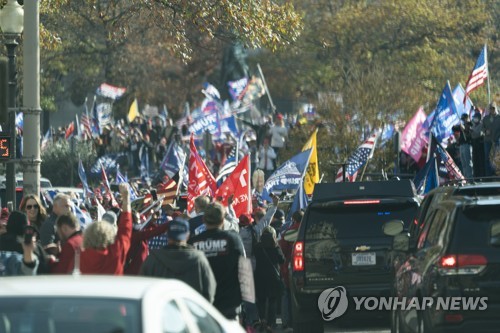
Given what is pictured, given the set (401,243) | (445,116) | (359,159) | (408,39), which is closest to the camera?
(401,243)

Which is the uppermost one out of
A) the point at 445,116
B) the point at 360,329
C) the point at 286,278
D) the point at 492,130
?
the point at 445,116

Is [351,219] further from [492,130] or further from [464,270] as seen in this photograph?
[492,130]

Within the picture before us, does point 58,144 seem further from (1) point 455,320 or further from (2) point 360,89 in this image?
(1) point 455,320

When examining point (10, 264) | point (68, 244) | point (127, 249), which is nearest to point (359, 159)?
point (68, 244)

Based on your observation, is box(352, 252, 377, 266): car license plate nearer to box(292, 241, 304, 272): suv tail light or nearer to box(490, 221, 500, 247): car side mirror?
box(292, 241, 304, 272): suv tail light

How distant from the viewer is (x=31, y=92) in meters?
17.7

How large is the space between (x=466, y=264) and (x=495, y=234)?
0.35 m

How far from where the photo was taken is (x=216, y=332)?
321 inches

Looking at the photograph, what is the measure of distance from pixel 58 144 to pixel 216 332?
122 ft

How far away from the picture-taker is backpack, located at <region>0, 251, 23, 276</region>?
11.2 m

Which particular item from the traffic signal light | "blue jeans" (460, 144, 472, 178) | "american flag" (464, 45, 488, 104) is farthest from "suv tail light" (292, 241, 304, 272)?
"american flag" (464, 45, 488, 104)

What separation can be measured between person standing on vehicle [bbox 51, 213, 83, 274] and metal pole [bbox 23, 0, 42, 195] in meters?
5.69

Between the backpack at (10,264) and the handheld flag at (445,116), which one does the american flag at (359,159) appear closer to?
the handheld flag at (445,116)

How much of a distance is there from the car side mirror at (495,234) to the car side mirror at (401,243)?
150 cm
